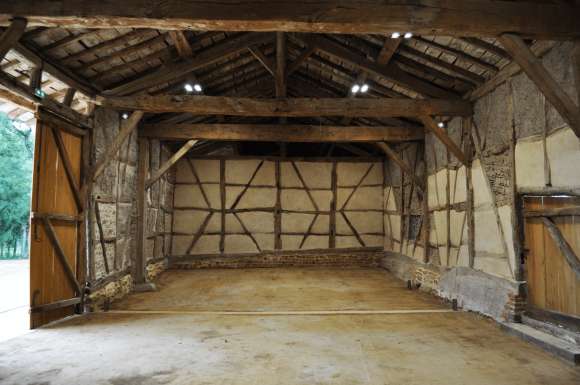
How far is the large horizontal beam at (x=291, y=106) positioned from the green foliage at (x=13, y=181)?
39.4ft

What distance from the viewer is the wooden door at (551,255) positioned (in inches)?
147

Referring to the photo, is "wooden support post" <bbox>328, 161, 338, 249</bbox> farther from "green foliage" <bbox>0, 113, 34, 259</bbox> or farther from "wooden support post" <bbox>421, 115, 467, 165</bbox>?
"green foliage" <bbox>0, 113, 34, 259</bbox>

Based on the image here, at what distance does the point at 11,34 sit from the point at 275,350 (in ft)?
12.4

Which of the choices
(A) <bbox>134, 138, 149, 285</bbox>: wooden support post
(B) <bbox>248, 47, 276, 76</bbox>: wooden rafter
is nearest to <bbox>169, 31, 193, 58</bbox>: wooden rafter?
(B) <bbox>248, 47, 276, 76</bbox>: wooden rafter

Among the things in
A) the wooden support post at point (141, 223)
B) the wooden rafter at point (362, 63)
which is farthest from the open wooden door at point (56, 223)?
the wooden rafter at point (362, 63)

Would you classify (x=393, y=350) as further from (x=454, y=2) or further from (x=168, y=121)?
(x=168, y=121)

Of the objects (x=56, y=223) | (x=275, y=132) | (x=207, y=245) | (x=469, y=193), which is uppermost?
(x=275, y=132)

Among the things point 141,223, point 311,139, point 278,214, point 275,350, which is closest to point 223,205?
point 278,214

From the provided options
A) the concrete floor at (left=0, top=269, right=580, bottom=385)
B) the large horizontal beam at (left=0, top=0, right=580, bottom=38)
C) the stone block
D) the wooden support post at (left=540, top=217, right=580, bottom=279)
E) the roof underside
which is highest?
the roof underside

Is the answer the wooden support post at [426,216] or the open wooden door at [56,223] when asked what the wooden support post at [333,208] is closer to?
the wooden support post at [426,216]

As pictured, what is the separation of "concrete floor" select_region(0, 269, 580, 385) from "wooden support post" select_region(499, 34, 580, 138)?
2268mm

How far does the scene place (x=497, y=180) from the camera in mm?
4910

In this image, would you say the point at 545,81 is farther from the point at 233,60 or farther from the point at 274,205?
the point at 274,205

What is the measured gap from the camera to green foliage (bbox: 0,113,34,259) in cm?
1417
